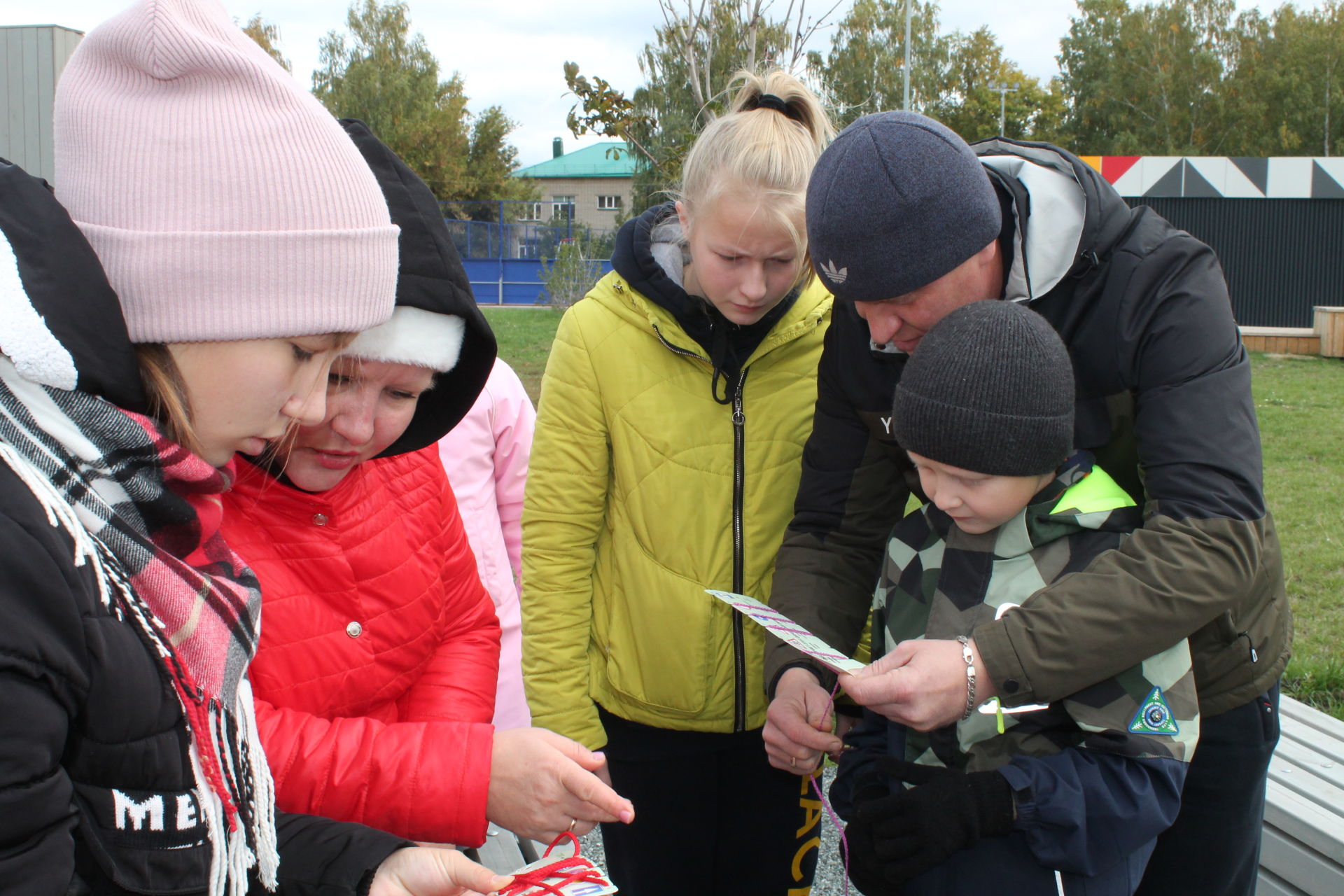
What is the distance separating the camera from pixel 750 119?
2.04 meters

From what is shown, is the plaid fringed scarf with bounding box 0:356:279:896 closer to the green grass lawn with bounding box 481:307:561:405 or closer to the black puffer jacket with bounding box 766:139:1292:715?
the black puffer jacket with bounding box 766:139:1292:715

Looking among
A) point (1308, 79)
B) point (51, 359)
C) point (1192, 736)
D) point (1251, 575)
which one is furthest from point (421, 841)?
point (1308, 79)

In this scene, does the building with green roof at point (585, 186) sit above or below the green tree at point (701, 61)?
above

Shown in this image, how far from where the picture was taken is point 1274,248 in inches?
747

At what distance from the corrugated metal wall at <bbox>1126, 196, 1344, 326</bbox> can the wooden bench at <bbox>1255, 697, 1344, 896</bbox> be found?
18.2 metres

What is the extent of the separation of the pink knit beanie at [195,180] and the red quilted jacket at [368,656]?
47cm

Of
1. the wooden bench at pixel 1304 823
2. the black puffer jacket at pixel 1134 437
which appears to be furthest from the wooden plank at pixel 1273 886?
the black puffer jacket at pixel 1134 437

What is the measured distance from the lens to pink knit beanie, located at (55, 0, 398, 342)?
3.51ft

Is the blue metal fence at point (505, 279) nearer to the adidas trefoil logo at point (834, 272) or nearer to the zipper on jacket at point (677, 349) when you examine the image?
the zipper on jacket at point (677, 349)

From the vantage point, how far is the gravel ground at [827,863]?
9.78ft

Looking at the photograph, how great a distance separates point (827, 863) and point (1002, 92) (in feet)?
144

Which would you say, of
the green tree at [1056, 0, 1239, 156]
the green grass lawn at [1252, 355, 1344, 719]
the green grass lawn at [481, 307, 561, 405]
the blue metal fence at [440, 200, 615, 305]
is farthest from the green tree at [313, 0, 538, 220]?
the green grass lawn at [1252, 355, 1344, 719]

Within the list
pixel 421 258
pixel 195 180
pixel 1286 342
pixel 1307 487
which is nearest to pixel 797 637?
pixel 421 258

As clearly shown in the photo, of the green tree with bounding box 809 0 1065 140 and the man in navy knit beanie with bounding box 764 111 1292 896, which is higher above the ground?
the green tree with bounding box 809 0 1065 140
